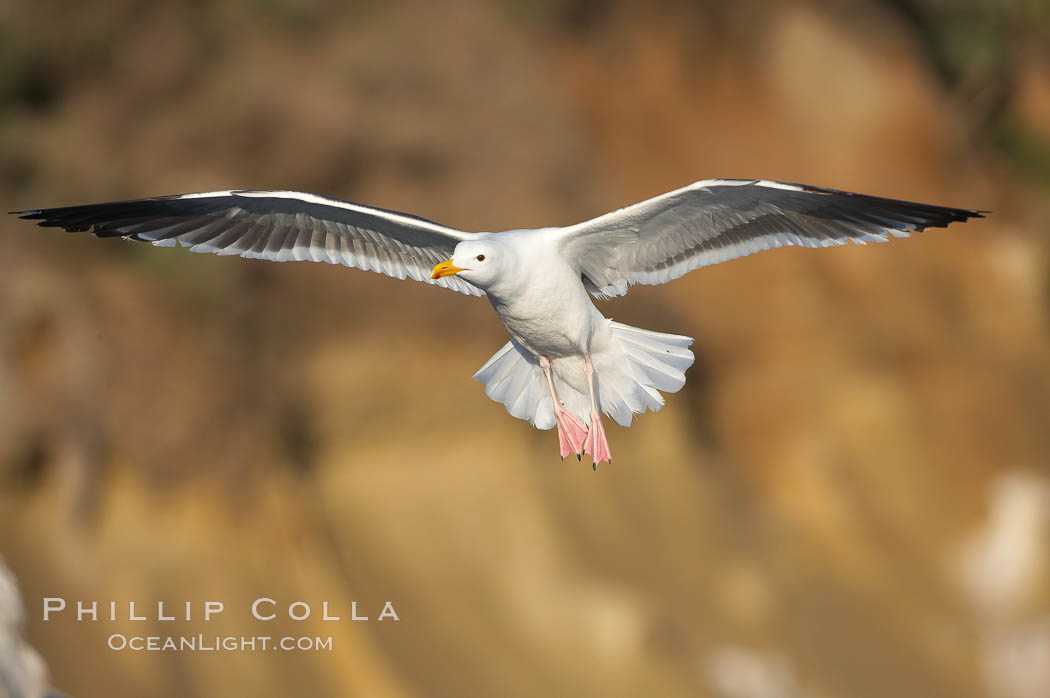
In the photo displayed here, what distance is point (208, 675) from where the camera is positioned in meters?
7.23

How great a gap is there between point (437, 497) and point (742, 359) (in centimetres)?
334

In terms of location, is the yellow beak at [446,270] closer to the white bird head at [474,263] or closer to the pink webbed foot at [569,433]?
the white bird head at [474,263]

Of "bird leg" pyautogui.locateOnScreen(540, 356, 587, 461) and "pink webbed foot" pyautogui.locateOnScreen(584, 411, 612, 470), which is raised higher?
"bird leg" pyautogui.locateOnScreen(540, 356, 587, 461)

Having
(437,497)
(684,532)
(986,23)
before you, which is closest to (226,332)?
(437,497)

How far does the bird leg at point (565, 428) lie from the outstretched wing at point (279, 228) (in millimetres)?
417

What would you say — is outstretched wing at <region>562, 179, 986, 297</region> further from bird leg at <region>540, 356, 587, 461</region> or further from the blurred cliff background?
the blurred cliff background

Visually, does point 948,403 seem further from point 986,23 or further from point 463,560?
point 463,560

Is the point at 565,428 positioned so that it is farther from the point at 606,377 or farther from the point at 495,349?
the point at 495,349

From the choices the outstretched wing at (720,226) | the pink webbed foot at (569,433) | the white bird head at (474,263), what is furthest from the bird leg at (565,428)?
the white bird head at (474,263)

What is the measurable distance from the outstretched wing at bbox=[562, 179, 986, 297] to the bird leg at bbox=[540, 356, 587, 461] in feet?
1.25

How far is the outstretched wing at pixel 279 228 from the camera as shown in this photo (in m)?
4.37

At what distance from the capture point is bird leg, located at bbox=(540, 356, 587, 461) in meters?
4.71

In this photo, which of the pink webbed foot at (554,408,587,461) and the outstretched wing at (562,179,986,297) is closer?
Result: the outstretched wing at (562,179,986,297)

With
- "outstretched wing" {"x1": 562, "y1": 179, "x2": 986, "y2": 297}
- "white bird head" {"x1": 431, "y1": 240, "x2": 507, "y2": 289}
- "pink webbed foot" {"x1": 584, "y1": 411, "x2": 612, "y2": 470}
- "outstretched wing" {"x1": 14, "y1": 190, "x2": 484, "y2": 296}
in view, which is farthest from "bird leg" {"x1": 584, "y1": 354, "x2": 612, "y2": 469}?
"white bird head" {"x1": 431, "y1": 240, "x2": 507, "y2": 289}
